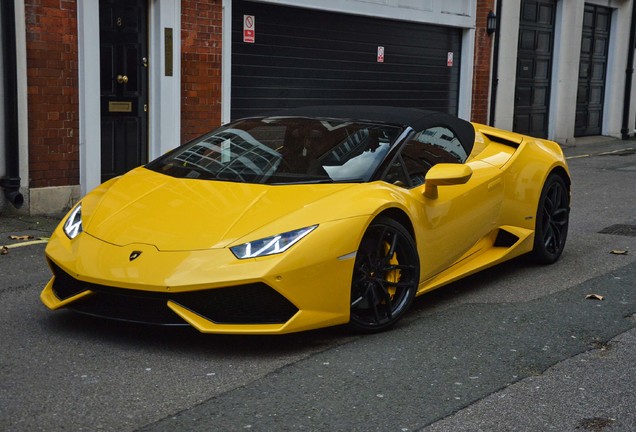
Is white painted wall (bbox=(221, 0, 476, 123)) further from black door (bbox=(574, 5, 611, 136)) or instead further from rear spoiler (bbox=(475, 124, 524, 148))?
rear spoiler (bbox=(475, 124, 524, 148))

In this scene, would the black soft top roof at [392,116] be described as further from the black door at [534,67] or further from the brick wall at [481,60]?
the black door at [534,67]

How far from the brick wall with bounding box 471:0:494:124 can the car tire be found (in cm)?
1049

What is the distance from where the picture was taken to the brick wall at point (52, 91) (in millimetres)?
9781

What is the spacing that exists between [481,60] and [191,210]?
13.5 metres

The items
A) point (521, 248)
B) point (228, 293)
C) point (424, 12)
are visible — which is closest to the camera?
point (228, 293)

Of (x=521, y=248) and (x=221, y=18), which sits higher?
(x=221, y=18)

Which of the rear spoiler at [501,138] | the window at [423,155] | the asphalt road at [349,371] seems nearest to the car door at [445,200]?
the window at [423,155]

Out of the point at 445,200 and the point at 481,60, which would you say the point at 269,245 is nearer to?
the point at 445,200

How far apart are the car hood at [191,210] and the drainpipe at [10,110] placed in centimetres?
415

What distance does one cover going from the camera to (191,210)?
5215mm

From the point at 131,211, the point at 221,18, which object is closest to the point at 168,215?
the point at 131,211

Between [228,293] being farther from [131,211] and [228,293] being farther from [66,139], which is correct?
[66,139]

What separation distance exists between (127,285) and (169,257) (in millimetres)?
254

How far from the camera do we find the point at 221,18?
1218cm
